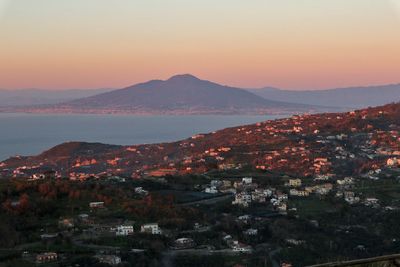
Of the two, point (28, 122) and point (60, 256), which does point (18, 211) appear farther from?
point (28, 122)

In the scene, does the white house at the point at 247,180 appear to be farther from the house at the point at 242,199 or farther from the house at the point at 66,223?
the house at the point at 66,223

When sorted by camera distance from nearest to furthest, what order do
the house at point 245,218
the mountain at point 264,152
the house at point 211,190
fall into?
the house at point 245,218 → the house at point 211,190 → the mountain at point 264,152

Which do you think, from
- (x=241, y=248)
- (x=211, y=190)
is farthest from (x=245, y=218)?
(x=211, y=190)

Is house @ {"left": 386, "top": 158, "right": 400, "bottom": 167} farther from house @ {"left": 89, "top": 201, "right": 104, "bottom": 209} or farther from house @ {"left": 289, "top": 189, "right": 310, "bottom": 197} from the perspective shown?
house @ {"left": 89, "top": 201, "right": 104, "bottom": 209}

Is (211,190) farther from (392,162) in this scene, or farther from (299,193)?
(392,162)

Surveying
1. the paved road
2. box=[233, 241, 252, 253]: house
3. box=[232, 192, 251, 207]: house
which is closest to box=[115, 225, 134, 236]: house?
box=[233, 241, 252, 253]: house

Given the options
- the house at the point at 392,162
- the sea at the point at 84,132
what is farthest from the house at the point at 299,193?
the sea at the point at 84,132

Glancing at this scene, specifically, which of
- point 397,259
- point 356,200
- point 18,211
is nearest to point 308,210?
point 356,200
